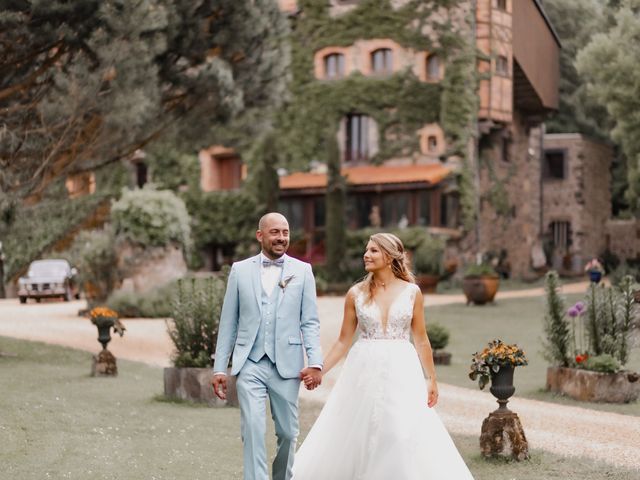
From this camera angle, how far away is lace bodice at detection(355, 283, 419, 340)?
20.7ft

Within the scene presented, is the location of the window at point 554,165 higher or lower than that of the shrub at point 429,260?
higher

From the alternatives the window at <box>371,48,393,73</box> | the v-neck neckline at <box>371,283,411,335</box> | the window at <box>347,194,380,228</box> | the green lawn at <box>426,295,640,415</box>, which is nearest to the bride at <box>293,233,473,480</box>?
the v-neck neckline at <box>371,283,411,335</box>

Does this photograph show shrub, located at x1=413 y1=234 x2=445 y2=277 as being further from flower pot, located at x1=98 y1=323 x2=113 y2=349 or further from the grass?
the grass

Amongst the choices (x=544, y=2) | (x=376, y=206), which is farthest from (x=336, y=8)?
(x=544, y=2)

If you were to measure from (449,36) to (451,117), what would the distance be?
2618mm

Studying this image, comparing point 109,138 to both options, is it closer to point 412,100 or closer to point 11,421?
point 11,421

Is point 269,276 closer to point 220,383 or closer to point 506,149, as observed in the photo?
point 220,383

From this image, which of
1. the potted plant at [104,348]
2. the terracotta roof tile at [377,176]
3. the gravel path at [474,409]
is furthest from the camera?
the terracotta roof tile at [377,176]

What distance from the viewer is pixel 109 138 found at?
51.3ft

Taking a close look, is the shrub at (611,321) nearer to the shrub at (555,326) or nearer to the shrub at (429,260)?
the shrub at (555,326)

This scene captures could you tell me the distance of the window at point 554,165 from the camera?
1729 inches

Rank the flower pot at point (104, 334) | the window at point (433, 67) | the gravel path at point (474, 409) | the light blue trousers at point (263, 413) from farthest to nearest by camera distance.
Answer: the window at point (433, 67), the flower pot at point (104, 334), the gravel path at point (474, 409), the light blue trousers at point (263, 413)

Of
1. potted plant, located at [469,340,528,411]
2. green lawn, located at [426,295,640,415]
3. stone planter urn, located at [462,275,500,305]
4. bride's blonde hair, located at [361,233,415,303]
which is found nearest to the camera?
bride's blonde hair, located at [361,233,415,303]

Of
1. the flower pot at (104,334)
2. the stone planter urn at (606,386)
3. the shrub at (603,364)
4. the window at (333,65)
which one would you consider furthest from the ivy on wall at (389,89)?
the stone planter urn at (606,386)
